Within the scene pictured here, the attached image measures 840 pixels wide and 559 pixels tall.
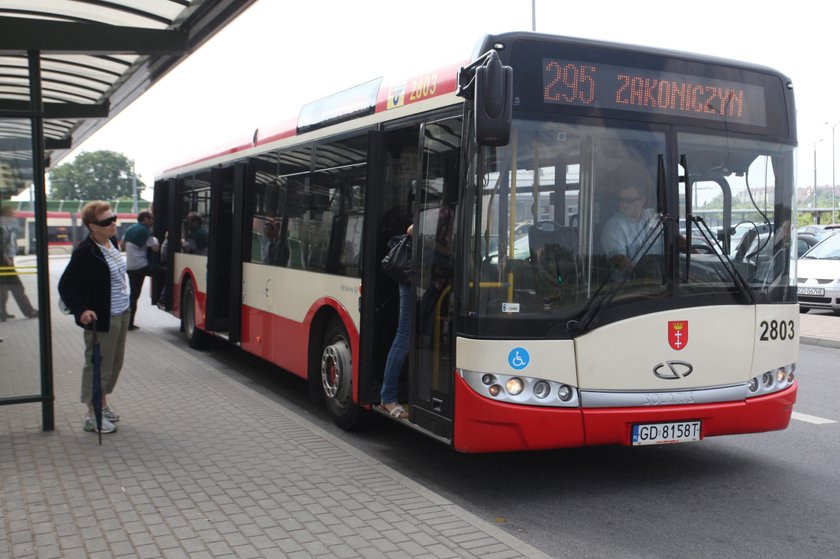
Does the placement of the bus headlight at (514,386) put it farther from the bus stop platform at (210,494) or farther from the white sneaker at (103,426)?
the white sneaker at (103,426)

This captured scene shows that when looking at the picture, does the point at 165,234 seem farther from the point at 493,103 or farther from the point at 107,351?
the point at 493,103

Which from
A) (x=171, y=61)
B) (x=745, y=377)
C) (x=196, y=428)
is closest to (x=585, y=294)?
(x=745, y=377)

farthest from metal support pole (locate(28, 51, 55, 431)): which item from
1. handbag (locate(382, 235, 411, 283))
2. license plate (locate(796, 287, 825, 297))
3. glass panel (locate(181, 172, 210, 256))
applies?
license plate (locate(796, 287, 825, 297))

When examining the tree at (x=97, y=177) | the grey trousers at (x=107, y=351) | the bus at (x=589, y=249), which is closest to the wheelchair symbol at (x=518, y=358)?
the bus at (x=589, y=249)

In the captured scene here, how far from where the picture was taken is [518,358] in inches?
212

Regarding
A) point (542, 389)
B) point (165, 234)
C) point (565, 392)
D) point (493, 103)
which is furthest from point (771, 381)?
point (165, 234)

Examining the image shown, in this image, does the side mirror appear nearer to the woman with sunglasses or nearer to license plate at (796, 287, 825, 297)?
the woman with sunglasses

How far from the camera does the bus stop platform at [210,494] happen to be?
14.9 feet

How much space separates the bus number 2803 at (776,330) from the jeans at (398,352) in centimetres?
243

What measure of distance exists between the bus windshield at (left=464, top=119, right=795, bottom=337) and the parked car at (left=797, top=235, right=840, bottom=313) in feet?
38.4

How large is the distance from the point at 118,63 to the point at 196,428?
4.86 m

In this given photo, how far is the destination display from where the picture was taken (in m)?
5.56

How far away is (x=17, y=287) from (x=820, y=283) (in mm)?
14931

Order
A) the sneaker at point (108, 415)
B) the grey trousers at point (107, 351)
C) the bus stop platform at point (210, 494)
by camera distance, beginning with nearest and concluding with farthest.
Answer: the bus stop platform at point (210, 494) < the grey trousers at point (107, 351) < the sneaker at point (108, 415)
